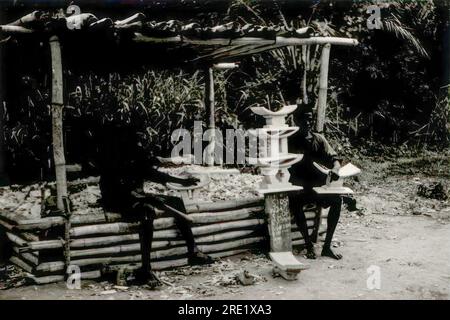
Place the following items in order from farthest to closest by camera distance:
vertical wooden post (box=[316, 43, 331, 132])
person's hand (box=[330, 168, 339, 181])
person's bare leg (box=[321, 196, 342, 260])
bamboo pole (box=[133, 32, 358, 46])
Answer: vertical wooden post (box=[316, 43, 331, 132])
person's bare leg (box=[321, 196, 342, 260])
person's hand (box=[330, 168, 339, 181])
bamboo pole (box=[133, 32, 358, 46])

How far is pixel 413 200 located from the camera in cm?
1021

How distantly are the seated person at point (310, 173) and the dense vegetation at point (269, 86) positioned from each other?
5.17 feet

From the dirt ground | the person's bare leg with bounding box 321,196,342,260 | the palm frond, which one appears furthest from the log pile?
the palm frond

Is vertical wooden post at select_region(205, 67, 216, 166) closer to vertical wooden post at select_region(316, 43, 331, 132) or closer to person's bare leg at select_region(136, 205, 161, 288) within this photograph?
vertical wooden post at select_region(316, 43, 331, 132)

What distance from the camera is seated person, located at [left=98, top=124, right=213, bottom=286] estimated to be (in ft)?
19.0

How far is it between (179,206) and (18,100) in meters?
5.83

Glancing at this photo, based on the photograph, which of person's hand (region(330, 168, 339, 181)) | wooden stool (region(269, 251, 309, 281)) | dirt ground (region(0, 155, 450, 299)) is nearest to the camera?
dirt ground (region(0, 155, 450, 299))

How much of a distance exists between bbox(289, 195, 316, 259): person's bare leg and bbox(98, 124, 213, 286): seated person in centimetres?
176

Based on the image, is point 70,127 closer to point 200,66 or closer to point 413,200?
point 200,66

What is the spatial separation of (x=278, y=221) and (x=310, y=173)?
799mm

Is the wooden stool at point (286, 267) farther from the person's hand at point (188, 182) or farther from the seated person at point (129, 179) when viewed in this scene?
the seated person at point (129, 179)

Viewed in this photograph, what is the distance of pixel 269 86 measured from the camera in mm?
12422

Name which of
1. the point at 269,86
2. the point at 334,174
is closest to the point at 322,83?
the point at 334,174

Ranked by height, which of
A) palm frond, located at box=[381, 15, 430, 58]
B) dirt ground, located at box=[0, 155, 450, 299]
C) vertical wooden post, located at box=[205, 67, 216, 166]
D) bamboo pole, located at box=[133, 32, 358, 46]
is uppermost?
palm frond, located at box=[381, 15, 430, 58]
